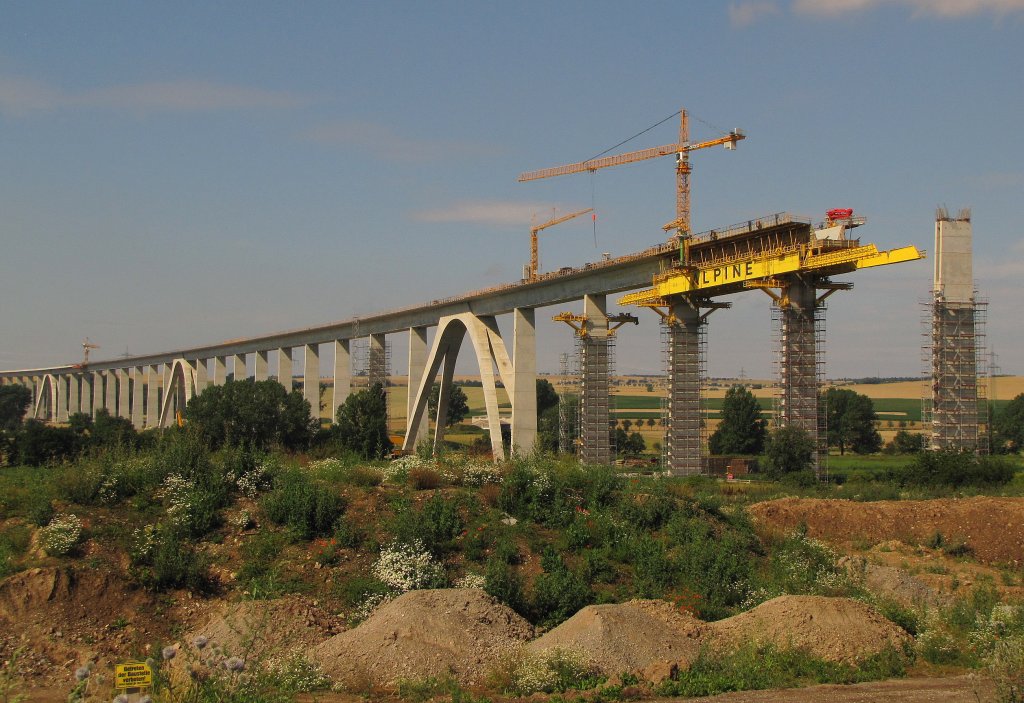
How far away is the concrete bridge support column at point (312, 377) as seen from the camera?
86.1m

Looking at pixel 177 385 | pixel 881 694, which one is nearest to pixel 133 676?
pixel 881 694

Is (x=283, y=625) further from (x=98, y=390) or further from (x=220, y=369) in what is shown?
(x=98, y=390)

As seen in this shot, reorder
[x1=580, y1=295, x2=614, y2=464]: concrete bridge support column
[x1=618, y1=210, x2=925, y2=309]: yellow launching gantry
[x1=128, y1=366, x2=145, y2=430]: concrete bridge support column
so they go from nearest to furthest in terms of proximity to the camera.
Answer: [x1=618, y1=210, x2=925, y2=309]: yellow launching gantry
[x1=580, y1=295, x2=614, y2=464]: concrete bridge support column
[x1=128, y1=366, x2=145, y2=430]: concrete bridge support column

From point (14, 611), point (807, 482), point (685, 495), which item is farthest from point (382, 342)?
point (14, 611)

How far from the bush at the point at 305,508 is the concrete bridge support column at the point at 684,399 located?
91.5 feet

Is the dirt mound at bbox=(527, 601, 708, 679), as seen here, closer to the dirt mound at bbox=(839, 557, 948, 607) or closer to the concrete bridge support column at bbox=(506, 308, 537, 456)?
the dirt mound at bbox=(839, 557, 948, 607)

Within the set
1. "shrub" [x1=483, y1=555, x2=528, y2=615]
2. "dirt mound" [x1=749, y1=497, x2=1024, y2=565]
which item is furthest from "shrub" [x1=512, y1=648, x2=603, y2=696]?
"dirt mound" [x1=749, y1=497, x2=1024, y2=565]

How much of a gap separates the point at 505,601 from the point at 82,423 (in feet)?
258

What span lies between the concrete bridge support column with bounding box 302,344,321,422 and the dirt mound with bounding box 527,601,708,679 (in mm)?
71095

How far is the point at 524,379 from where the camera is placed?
57125 mm

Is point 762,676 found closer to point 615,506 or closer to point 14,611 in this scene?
point 615,506

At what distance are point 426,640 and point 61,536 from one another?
27.7 ft

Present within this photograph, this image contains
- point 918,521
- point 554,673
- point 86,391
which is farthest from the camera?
point 86,391

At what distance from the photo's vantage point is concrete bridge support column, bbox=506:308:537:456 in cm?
5606
